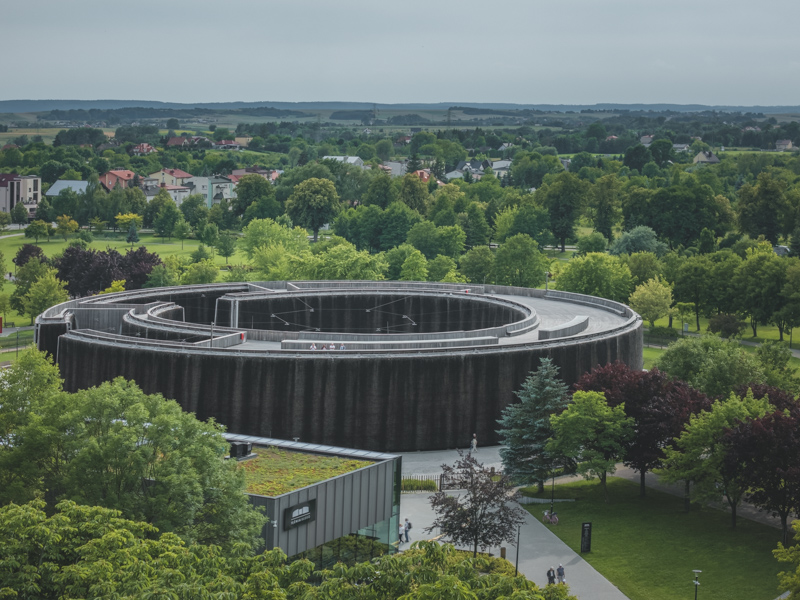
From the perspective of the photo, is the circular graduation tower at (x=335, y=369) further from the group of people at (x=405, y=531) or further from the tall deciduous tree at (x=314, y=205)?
the tall deciduous tree at (x=314, y=205)

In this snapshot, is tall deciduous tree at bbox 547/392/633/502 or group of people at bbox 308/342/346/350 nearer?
tall deciduous tree at bbox 547/392/633/502

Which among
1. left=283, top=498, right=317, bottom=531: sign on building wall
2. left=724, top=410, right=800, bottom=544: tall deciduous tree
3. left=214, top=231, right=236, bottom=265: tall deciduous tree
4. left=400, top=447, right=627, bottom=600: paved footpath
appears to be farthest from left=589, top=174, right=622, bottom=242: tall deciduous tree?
left=283, top=498, right=317, bottom=531: sign on building wall

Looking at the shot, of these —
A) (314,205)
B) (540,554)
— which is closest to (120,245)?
(314,205)

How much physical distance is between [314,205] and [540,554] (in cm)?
13574

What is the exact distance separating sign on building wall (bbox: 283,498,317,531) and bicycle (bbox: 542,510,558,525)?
15660mm

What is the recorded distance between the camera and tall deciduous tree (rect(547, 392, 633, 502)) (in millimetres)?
54656

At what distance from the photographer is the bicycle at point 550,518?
52912 millimetres

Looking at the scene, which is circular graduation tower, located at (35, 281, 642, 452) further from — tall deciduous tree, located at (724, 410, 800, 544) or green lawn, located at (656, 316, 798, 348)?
green lawn, located at (656, 316, 798, 348)

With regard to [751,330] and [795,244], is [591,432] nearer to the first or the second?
[751,330]

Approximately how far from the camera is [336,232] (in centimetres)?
16812

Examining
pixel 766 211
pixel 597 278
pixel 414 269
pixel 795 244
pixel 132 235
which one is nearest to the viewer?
pixel 597 278

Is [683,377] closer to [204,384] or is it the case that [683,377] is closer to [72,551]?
[204,384]

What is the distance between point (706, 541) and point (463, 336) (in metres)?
28.5

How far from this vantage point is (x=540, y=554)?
48.6 meters
